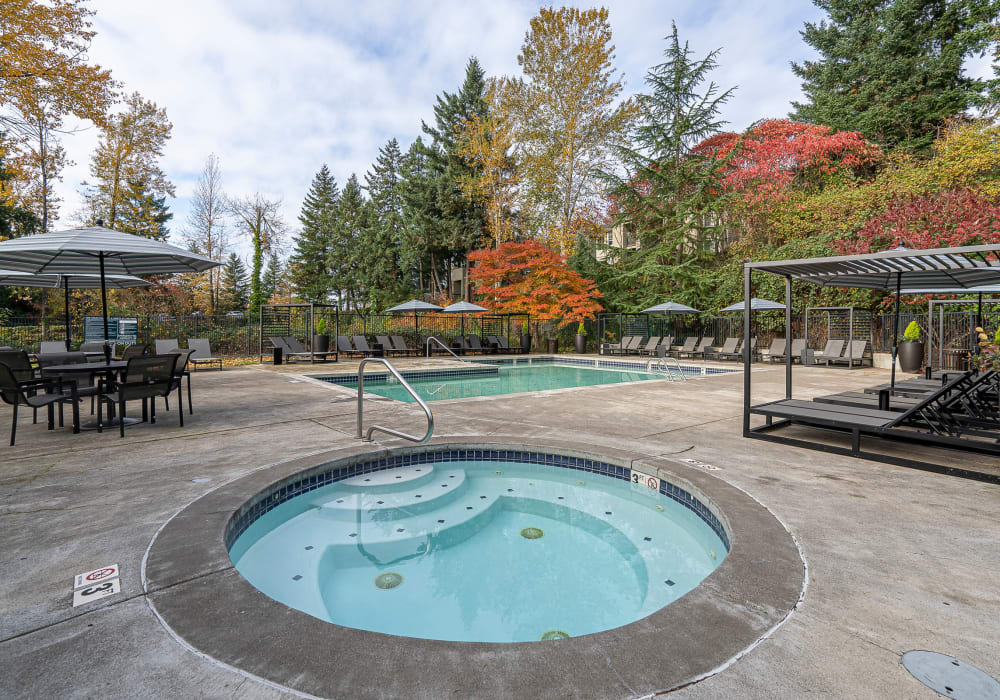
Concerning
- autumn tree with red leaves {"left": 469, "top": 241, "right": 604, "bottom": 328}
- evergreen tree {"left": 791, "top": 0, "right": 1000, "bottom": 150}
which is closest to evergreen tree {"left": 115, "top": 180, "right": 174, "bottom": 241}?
autumn tree with red leaves {"left": 469, "top": 241, "right": 604, "bottom": 328}

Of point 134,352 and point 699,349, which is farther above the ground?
point 134,352

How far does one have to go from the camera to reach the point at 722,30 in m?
18.0

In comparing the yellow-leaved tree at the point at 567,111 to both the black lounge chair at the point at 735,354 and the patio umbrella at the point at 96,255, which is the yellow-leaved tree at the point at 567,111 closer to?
the black lounge chair at the point at 735,354

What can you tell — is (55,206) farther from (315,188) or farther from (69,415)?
(315,188)

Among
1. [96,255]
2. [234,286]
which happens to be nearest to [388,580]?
[96,255]

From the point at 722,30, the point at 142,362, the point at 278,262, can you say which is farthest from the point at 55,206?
the point at 722,30

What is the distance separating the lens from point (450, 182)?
88.2ft

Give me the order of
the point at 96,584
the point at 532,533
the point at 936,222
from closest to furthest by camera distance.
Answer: the point at 96,584 < the point at 532,533 < the point at 936,222

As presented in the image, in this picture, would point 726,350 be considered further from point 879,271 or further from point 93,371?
point 93,371

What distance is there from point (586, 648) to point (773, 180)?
20148mm

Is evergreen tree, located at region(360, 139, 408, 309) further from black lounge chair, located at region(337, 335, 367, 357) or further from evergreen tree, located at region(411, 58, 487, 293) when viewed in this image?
black lounge chair, located at region(337, 335, 367, 357)

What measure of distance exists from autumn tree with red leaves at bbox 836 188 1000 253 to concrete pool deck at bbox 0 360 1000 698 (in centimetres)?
1043

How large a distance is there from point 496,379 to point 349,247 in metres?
24.7

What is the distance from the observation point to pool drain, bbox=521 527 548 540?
3229 millimetres
